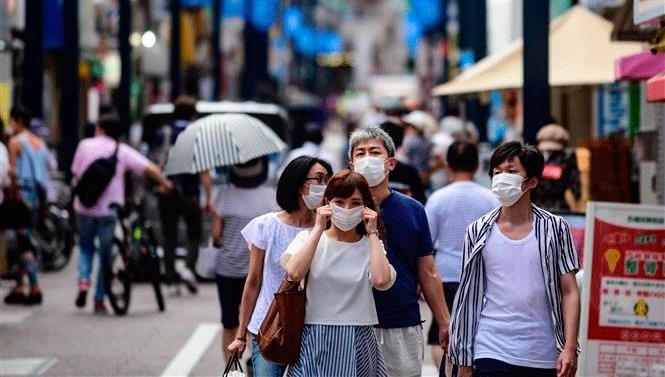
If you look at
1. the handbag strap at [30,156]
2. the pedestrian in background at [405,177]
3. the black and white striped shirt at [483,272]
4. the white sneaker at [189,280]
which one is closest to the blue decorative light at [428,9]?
the white sneaker at [189,280]

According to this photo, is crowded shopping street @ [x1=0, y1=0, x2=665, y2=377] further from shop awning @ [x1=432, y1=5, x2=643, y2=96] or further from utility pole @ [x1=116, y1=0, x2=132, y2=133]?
utility pole @ [x1=116, y1=0, x2=132, y2=133]

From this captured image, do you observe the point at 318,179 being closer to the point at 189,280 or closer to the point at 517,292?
the point at 517,292

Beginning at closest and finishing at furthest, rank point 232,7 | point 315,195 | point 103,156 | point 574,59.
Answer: point 315,195 → point 103,156 → point 574,59 → point 232,7

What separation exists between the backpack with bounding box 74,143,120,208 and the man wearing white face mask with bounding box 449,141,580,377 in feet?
30.0

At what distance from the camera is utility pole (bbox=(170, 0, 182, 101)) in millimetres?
38594

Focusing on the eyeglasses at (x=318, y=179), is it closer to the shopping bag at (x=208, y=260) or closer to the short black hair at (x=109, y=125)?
the shopping bag at (x=208, y=260)

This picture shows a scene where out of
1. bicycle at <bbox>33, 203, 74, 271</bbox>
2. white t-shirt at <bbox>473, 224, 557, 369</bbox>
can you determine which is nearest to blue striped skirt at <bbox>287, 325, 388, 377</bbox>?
white t-shirt at <bbox>473, 224, 557, 369</bbox>

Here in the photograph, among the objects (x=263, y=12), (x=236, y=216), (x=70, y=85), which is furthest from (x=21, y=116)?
(x=263, y=12)

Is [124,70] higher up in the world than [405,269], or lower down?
higher up

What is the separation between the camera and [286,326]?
7852 mm

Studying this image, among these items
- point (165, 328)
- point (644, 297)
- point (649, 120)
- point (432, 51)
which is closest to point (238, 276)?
point (644, 297)

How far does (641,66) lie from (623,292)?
13.2 feet

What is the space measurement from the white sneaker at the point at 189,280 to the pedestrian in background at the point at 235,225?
7.07 meters

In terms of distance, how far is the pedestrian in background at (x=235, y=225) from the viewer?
1148 cm
